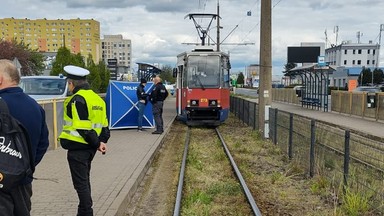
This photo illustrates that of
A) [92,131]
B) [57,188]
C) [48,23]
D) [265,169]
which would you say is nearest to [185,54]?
[265,169]

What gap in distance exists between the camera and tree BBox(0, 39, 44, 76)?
4712cm

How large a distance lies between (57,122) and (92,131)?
21.0 ft

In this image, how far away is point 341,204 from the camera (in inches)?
245

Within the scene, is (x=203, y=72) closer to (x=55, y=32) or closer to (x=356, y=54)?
(x=356, y=54)

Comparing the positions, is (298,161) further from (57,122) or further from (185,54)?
(185,54)

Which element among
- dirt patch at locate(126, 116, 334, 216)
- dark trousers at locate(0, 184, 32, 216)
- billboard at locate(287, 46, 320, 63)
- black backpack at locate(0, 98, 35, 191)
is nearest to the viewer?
black backpack at locate(0, 98, 35, 191)

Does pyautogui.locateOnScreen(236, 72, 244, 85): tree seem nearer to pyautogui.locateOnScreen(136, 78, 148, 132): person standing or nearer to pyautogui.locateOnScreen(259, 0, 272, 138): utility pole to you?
pyautogui.locateOnScreen(259, 0, 272, 138): utility pole

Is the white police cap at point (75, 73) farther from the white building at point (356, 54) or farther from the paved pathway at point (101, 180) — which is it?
the white building at point (356, 54)

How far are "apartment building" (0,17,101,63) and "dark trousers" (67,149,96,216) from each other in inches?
5173

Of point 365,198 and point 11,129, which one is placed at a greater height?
point 11,129

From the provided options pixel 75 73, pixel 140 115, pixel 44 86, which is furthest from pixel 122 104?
pixel 75 73

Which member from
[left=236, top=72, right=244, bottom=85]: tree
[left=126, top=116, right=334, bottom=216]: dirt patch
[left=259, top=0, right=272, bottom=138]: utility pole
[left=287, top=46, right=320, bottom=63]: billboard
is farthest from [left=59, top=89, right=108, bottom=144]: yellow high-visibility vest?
[left=236, top=72, right=244, bottom=85]: tree

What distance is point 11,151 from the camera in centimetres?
279

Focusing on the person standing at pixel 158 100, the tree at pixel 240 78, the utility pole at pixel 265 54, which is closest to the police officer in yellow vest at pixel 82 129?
the person standing at pixel 158 100
